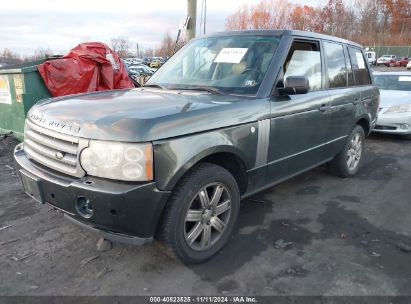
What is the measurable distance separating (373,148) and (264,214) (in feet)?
14.4

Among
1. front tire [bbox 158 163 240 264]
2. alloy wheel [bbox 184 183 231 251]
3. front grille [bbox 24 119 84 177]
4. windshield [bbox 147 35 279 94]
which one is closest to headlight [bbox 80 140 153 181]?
front grille [bbox 24 119 84 177]

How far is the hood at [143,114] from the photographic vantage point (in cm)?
243

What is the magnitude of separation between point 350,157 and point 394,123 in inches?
127

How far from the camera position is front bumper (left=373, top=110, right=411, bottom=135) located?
774 cm

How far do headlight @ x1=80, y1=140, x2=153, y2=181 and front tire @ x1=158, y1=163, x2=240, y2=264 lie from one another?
365 mm

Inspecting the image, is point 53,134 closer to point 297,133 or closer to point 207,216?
point 207,216

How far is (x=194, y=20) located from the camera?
716cm

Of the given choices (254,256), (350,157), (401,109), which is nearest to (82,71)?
(350,157)

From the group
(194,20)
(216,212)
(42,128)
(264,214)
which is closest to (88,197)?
(42,128)

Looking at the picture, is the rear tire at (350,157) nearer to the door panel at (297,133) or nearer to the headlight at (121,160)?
the door panel at (297,133)

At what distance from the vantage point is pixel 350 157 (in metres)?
5.33

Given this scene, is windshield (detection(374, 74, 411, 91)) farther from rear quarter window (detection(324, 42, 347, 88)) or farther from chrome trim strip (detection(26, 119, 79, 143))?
chrome trim strip (detection(26, 119, 79, 143))

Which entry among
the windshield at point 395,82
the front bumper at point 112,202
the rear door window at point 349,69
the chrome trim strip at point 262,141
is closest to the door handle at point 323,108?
the rear door window at point 349,69

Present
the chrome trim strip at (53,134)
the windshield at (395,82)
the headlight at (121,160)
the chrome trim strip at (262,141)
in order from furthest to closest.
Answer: the windshield at (395,82)
the chrome trim strip at (262,141)
the chrome trim strip at (53,134)
the headlight at (121,160)
